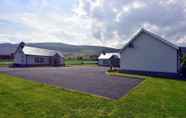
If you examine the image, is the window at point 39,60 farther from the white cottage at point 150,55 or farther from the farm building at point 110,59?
the white cottage at point 150,55

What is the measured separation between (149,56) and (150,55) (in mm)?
186

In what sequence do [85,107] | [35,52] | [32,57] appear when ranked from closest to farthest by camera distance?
[85,107]
[32,57]
[35,52]

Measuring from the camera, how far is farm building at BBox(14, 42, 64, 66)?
1909 inches

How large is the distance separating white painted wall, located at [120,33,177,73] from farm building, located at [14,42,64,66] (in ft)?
89.8

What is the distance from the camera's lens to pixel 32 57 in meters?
49.7

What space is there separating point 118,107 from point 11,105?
4545mm

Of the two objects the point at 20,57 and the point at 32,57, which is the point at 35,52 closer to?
the point at 32,57

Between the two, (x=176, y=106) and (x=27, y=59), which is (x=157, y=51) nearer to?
(x=176, y=106)

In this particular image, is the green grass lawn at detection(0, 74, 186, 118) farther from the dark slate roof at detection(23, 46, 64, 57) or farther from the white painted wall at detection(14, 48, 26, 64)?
the dark slate roof at detection(23, 46, 64, 57)

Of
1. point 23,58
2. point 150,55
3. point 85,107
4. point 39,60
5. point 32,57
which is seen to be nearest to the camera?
point 85,107

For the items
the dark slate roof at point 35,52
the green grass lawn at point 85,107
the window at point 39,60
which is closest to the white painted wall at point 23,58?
the window at point 39,60

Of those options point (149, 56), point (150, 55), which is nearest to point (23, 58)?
point (149, 56)

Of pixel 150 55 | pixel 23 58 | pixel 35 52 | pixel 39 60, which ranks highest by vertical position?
pixel 35 52

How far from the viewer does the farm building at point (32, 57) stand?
48.5 metres
